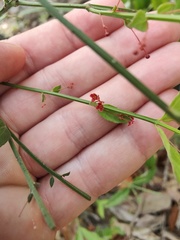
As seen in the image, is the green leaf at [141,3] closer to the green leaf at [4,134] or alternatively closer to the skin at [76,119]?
the skin at [76,119]

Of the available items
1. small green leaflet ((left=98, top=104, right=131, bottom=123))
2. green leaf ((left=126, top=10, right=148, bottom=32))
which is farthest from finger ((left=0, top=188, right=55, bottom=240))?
green leaf ((left=126, top=10, right=148, bottom=32))

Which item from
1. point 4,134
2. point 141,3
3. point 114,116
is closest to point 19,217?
point 4,134

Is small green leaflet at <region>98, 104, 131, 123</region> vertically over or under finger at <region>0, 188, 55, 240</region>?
over

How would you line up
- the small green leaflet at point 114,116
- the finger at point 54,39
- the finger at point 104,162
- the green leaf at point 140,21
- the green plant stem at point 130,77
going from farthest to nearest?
the finger at point 54,39, the finger at point 104,162, the small green leaflet at point 114,116, the green leaf at point 140,21, the green plant stem at point 130,77

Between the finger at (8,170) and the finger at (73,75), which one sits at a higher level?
the finger at (73,75)

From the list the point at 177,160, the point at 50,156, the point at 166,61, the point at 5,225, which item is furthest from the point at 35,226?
the point at 166,61

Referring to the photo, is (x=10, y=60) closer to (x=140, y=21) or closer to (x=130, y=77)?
Result: (x=140, y=21)

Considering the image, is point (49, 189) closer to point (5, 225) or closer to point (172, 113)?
point (5, 225)

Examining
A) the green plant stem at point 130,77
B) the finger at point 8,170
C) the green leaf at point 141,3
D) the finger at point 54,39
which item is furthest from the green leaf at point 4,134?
the green leaf at point 141,3

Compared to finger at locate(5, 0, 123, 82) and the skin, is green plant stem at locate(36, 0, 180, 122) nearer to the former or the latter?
the skin
